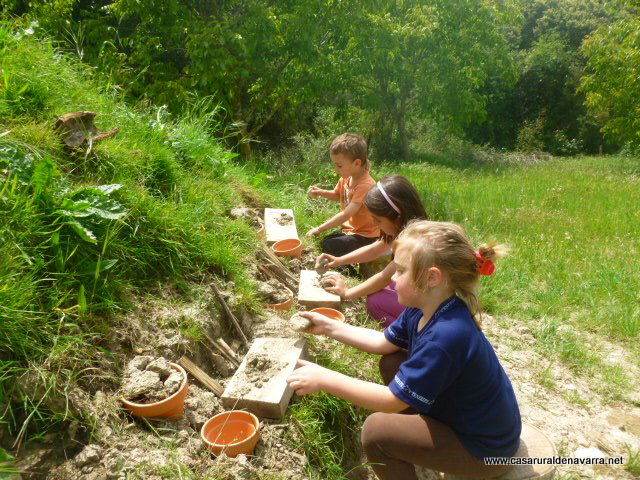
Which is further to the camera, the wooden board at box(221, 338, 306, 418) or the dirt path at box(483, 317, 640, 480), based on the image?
the dirt path at box(483, 317, 640, 480)

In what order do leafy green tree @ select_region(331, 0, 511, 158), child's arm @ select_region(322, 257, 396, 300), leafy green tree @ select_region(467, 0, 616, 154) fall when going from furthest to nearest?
leafy green tree @ select_region(467, 0, 616, 154) < leafy green tree @ select_region(331, 0, 511, 158) < child's arm @ select_region(322, 257, 396, 300)

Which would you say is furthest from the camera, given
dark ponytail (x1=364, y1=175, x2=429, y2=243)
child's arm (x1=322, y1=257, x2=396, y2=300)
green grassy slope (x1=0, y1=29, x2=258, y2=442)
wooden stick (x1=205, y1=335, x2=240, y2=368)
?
child's arm (x1=322, y1=257, x2=396, y2=300)

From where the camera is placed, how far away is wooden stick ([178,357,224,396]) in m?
2.63

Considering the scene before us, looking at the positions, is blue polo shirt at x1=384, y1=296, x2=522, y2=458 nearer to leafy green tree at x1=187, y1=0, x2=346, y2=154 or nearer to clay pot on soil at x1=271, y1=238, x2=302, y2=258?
clay pot on soil at x1=271, y1=238, x2=302, y2=258

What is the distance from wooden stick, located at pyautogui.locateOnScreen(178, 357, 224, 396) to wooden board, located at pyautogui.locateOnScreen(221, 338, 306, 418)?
0.14 m

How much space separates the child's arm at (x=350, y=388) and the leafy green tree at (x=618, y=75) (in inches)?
687

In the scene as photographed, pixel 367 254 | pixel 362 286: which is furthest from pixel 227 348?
pixel 367 254

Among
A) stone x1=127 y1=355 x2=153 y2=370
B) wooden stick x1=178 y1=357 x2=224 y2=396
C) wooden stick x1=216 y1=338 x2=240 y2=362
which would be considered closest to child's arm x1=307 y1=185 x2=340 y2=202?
wooden stick x1=216 y1=338 x2=240 y2=362

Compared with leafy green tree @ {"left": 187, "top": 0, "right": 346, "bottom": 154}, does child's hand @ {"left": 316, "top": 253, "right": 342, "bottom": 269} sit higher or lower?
lower

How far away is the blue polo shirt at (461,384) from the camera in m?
1.99

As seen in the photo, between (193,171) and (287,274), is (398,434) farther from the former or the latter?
(193,171)

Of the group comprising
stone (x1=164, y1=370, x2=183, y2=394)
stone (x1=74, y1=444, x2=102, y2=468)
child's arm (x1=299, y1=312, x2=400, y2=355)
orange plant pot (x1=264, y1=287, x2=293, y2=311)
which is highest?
child's arm (x1=299, y1=312, x2=400, y2=355)

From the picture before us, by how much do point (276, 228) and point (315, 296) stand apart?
1333 millimetres

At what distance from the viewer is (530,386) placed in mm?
3615
